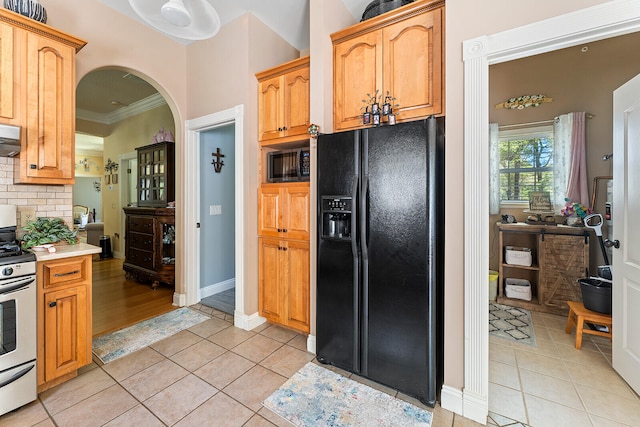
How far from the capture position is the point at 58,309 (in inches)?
73.9

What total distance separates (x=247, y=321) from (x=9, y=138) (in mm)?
2314

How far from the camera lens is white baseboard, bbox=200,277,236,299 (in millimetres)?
3627

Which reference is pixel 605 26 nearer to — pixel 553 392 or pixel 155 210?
pixel 553 392

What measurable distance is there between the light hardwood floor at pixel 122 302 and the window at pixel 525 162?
4.76m

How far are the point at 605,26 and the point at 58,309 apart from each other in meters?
3.68

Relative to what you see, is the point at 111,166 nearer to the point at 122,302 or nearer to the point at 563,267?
the point at 122,302

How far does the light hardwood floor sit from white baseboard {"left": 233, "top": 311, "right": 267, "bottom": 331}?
100 centimetres

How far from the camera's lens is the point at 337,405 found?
5.75 feet

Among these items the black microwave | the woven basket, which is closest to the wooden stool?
the woven basket

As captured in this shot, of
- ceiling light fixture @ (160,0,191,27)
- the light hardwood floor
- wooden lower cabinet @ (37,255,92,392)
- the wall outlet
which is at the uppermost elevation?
ceiling light fixture @ (160,0,191,27)

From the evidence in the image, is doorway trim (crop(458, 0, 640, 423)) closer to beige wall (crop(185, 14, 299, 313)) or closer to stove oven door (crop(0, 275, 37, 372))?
beige wall (crop(185, 14, 299, 313))

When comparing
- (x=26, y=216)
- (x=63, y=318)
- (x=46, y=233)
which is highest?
(x=26, y=216)

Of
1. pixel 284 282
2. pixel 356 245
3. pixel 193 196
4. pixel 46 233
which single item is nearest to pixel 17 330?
pixel 46 233

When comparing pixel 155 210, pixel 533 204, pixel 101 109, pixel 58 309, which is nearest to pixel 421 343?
pixel 58 309
